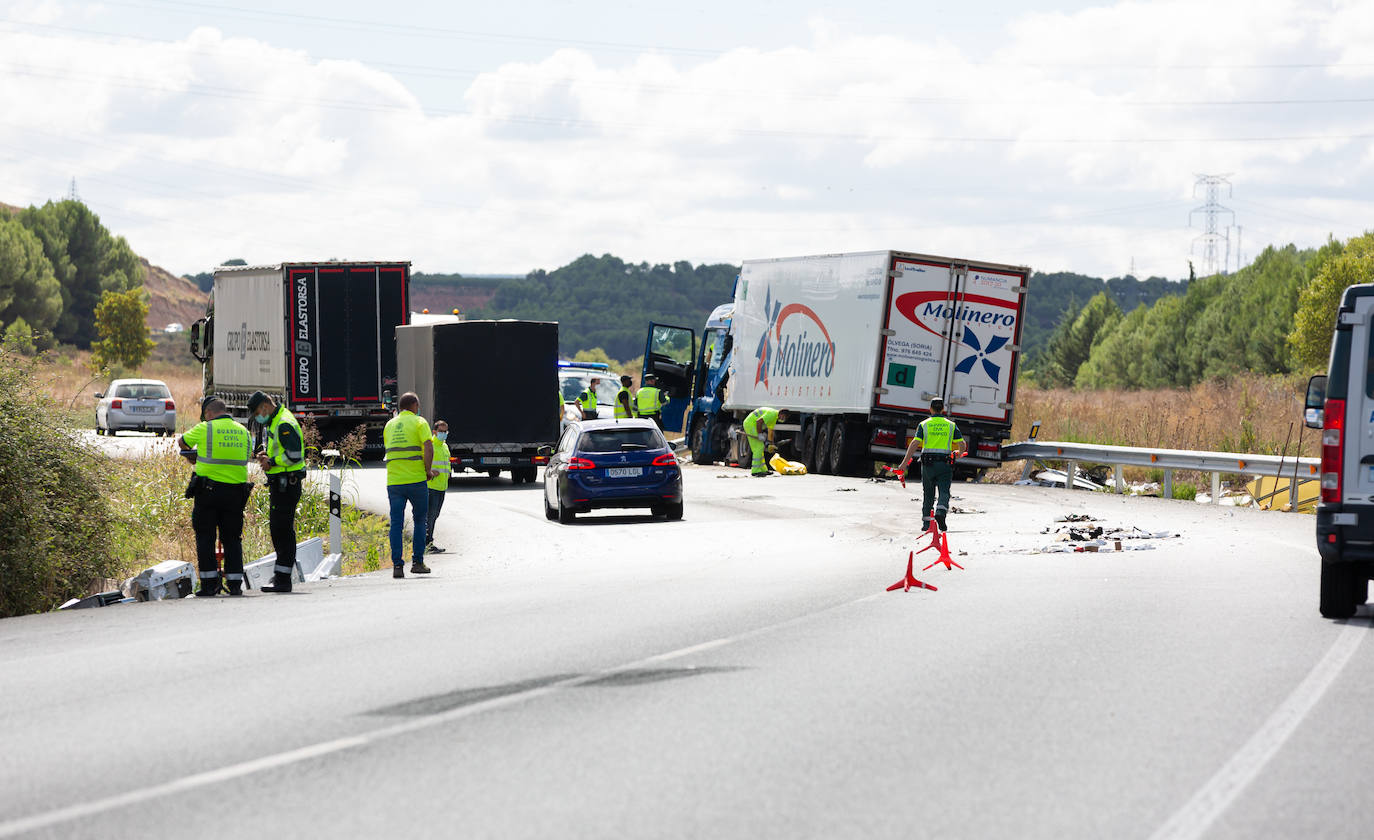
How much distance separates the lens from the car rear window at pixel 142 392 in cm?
4431

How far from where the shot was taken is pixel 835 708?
7.96m

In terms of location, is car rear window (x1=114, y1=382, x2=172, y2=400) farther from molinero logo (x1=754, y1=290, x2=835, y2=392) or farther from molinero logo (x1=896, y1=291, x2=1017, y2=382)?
molinero logo (x1=896, y1=291, x2=1017, y2=382)

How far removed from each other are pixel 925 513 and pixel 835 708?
489 inches

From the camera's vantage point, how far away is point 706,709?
7961 mm

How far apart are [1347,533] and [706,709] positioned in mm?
5249

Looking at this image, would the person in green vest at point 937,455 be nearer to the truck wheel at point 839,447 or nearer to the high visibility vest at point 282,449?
the high visibility vest at point 282,449

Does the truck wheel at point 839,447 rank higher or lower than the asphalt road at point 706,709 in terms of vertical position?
lower

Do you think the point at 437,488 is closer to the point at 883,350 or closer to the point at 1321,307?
the point at 883,350

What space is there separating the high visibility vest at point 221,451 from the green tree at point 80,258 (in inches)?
3483

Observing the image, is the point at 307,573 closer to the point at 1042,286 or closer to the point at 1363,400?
the point at 1363,400

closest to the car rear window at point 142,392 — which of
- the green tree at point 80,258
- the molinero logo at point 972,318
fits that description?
the molinero logo at point 972,318

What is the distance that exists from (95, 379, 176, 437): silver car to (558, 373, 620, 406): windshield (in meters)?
12.4

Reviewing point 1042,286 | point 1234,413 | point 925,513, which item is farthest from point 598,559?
point 1042,286

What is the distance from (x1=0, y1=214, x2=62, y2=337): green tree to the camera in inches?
3396
